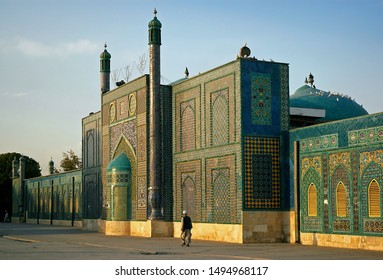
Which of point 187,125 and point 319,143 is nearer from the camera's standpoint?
point 319,143

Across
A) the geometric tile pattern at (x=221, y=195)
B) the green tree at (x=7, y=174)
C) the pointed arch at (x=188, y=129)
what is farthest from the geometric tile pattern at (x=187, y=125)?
the green tree at (x=7, y=174)

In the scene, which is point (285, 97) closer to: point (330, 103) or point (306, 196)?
point (306, 196)

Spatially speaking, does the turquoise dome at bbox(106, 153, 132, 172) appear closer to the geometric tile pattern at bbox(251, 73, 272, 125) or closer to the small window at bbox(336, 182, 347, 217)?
the geometric tile pattern at bbox(251, 73, 272, 125)

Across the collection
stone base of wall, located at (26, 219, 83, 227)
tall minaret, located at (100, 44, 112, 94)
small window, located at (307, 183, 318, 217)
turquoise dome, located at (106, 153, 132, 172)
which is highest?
tall minaret, located at (100, 44, 112, 94)

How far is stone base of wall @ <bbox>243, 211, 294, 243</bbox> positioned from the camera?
77.4ft

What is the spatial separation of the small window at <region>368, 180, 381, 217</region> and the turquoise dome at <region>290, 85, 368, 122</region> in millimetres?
8890

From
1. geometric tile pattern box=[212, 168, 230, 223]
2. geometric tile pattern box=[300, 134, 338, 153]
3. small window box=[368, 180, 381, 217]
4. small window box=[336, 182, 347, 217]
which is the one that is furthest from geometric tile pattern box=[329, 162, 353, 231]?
geometric tile pattern box=[212, 168, 230, 223]

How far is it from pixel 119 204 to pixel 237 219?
29.8ft

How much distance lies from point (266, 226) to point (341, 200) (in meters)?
3.55

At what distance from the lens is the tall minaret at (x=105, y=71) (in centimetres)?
3600

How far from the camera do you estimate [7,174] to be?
235 ft

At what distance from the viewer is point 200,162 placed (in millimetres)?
26859

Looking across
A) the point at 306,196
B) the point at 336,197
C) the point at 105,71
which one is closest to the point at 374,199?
the point at 336,197

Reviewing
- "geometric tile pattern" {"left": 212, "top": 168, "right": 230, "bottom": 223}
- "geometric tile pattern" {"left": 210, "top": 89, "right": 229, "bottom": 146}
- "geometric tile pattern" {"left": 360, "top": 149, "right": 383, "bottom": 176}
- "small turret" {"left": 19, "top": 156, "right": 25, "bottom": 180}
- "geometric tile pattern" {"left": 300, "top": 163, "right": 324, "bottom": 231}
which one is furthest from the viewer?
"small turret" {"left": 19, "top": 156, "right": 25, "bottom": 180}
